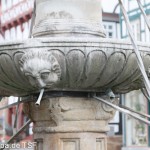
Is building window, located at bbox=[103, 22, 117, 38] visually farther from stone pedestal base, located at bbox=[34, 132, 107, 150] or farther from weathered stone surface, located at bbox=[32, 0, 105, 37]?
stone pedestal base, located at bbox=[34, 132, 107, 150]

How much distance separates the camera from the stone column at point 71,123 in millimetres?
6336

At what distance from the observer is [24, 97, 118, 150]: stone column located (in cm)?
634

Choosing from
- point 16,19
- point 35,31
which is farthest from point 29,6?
point 35,31

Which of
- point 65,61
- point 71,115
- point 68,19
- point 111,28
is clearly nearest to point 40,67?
point 65,61

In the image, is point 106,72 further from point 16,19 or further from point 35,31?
point 16,19

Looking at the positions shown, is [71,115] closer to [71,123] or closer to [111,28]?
[71,123]

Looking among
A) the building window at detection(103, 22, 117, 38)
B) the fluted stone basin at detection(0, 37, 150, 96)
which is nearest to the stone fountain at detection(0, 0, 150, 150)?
the fluted stone basin at detection(0, 37, 150, 96)

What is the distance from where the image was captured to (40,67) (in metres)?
5.82

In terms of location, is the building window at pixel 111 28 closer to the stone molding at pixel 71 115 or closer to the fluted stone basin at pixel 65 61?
the stone molding at pixel 71 115

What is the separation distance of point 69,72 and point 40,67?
0.89 feet

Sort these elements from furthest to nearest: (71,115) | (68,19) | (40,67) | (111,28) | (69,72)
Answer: (111,28), (68,19), (71,115), (69,72), (40,67)

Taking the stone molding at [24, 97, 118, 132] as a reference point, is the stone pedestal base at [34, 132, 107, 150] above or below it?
below

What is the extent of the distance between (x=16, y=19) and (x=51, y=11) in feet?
114

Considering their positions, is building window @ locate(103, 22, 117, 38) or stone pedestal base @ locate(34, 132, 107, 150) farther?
building window @ locate(103, 22, 117, 38)
